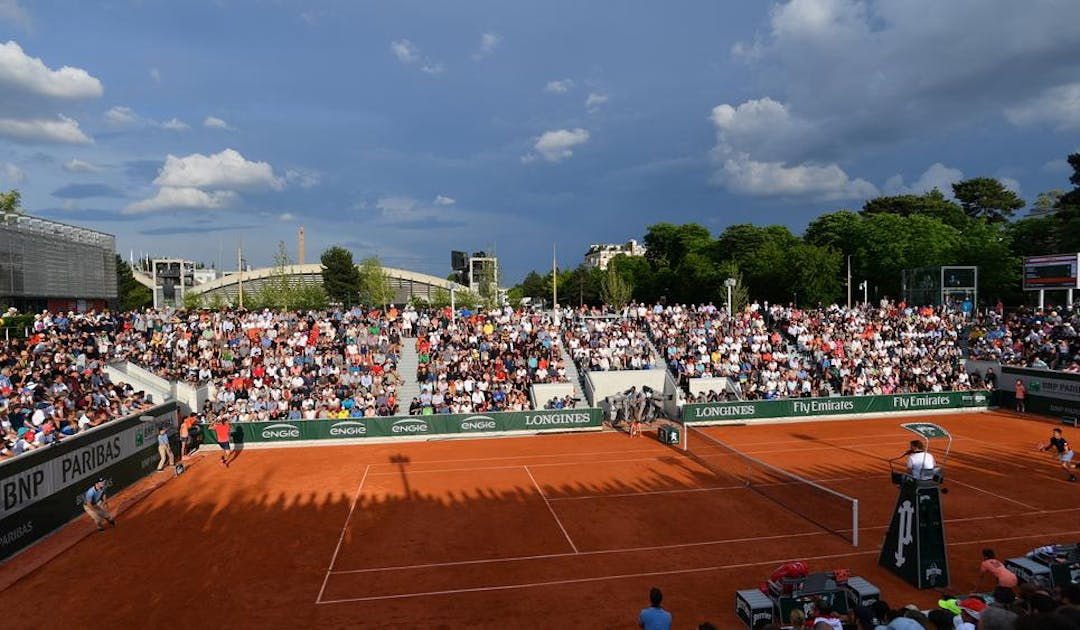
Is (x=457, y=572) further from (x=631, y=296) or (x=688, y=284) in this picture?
(x=631, y=296)

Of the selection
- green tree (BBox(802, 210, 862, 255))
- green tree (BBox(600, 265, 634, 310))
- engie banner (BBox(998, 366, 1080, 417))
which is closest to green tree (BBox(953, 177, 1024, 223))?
green tree (BBox(802, 210, 862, 255))

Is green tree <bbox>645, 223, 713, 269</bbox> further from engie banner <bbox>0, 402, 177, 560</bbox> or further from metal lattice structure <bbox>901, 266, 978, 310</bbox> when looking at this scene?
engie banner <bbox>0, 402, 177, 560</bbox>

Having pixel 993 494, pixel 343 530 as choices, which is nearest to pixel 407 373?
pixel 343 530

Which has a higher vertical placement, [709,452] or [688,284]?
[688,284]

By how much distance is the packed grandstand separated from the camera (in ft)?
94.0

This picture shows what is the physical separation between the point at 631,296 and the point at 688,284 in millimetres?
15878

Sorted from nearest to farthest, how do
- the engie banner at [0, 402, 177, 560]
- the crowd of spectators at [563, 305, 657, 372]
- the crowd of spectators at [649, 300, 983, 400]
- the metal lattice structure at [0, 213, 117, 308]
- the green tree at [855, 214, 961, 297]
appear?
the engie banner at [0, 402, 177, 560] < the crowd of spectators at [649, 300, 983, 400] < the crowd of spectators at [563, 305, 657, 372] < the metal lattice structure at [0, 213, 117, 308] < the green tree at [855, 214, 961, 297]

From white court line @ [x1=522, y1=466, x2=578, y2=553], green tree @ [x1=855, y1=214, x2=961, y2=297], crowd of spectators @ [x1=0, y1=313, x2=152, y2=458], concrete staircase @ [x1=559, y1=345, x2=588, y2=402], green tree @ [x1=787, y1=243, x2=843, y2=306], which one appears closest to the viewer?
white court line @ [x1=522, y1=466, x2=578, y2=553]

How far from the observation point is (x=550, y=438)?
28.6 m

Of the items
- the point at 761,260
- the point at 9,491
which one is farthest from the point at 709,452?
the point at 761,260

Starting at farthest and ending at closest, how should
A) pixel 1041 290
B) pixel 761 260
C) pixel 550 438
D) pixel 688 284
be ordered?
pixel 688 284 → pixel 761 260 → pixel 1041 290 → pixel 550 438

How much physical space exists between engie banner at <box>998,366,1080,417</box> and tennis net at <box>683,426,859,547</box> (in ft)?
61.7

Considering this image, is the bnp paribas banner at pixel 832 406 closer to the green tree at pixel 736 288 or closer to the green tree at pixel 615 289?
the green tree at pixel 736 288

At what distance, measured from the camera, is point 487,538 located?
Answer: 15.6 metres
